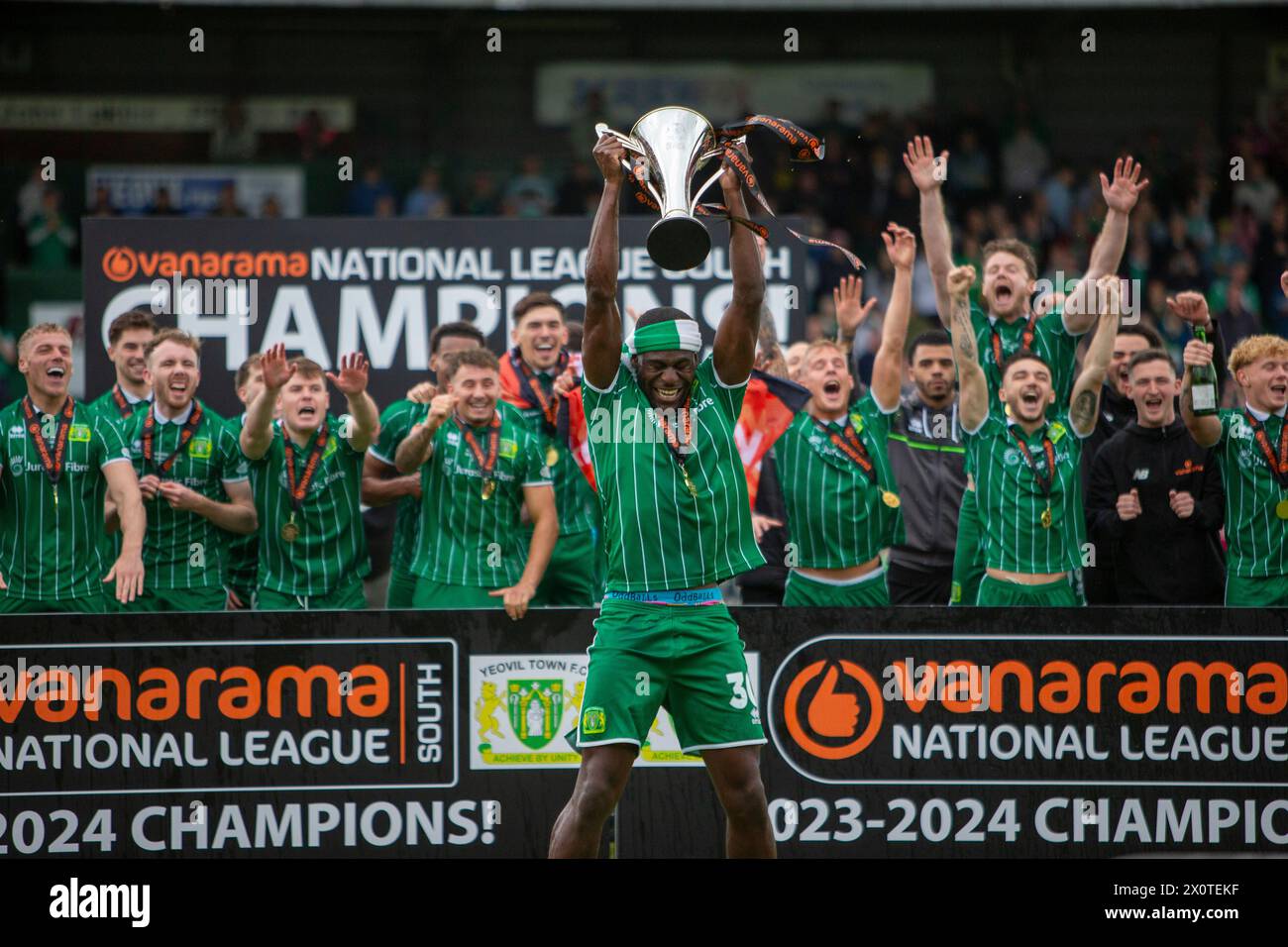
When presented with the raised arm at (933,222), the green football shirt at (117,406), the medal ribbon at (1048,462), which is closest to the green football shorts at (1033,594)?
the medal ribbon at (1048,462)

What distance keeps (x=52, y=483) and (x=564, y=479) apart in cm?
251

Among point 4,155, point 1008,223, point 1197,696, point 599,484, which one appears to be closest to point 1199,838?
point 1197,696

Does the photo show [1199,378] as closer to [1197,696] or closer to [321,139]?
[1197,696]

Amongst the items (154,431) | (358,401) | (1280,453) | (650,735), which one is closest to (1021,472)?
(1280,453)

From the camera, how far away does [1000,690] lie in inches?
259

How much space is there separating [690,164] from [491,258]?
3817 mm

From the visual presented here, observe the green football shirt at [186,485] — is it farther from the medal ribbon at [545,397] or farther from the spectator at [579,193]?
the spectator at [579,193]

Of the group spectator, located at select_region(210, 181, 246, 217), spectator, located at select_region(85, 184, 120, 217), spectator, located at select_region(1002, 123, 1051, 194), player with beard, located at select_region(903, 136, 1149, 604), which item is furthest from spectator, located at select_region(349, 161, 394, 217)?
player with beard, located at select_region(903, 136, 1149, 604)

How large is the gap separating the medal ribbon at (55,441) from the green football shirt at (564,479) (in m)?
2.18

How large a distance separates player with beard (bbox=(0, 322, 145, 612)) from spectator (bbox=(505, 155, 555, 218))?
347 inches

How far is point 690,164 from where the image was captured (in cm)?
516

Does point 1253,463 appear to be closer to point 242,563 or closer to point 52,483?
point 242,563

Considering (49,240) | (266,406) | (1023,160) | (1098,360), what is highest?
(1023,160)

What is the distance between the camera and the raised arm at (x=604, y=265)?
508 cm
